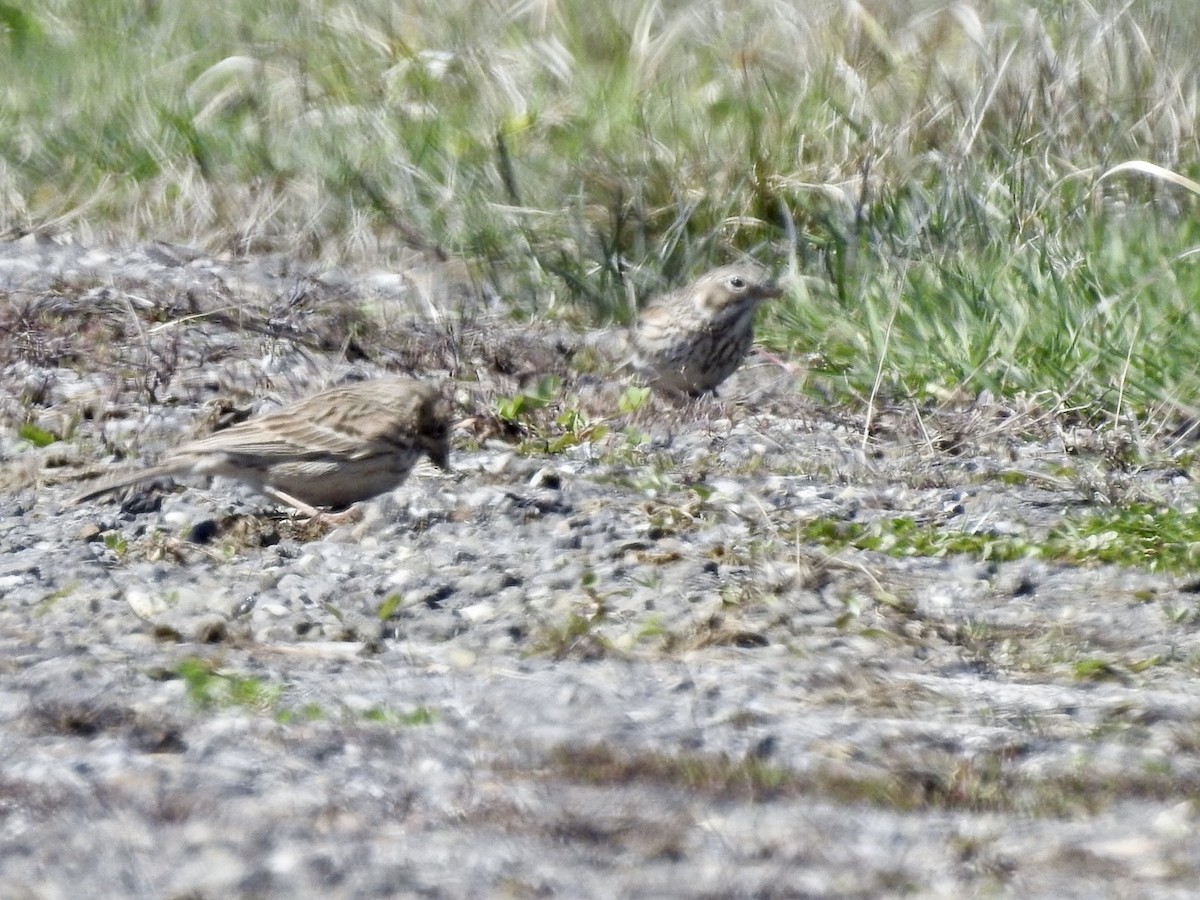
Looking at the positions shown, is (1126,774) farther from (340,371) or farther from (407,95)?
(407,95)

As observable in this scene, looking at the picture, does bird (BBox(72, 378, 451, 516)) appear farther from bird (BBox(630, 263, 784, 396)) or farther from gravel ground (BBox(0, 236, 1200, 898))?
bird (BBox(630, 263, 784, 396))

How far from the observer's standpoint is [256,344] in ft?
26.9

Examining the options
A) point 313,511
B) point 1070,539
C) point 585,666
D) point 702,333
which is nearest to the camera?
point 585,666

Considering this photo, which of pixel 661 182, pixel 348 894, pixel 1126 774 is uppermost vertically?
pixel 348 894

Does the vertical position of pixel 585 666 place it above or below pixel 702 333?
above

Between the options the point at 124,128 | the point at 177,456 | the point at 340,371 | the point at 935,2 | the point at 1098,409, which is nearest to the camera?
the point at 177,456

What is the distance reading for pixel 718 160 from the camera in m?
9.69

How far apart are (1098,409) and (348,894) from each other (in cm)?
411

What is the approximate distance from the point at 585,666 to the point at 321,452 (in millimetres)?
1757

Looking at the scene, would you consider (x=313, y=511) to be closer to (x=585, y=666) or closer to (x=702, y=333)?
(x=585, y=666)

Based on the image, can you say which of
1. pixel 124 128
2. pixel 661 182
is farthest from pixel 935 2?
pixel 124 128

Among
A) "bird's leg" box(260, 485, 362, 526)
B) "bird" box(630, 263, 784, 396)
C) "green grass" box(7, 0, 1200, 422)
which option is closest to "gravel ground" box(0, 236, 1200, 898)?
"bird's leg" box(260, 485, 362, 526)

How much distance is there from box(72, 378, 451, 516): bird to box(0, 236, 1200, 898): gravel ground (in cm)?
12

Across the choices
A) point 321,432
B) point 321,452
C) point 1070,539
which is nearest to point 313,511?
point 321,452
